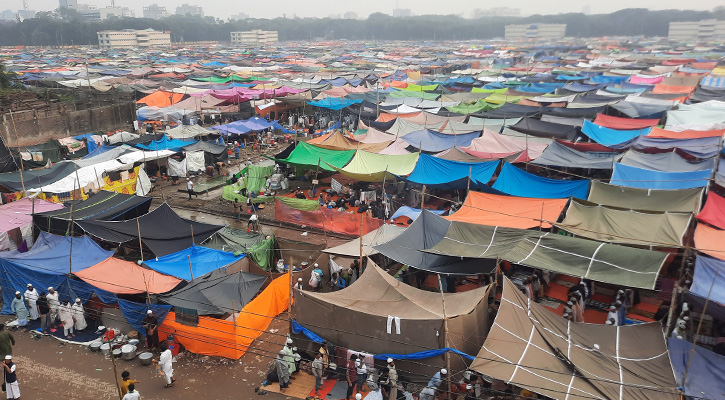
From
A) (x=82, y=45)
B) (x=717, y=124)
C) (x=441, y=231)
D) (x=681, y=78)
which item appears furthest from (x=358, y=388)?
(x=82, y=45)

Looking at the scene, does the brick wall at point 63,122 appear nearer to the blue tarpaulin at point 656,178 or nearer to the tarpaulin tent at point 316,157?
the tarpaulin tent at point 316,157

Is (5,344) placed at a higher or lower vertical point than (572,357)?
lower

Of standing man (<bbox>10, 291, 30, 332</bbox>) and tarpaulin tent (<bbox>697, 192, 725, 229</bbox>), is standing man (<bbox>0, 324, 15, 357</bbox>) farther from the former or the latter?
tarpaulin tent (<bbox>697, 192, 725, 229</bbox>)

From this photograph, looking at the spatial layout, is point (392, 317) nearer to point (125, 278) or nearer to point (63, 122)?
point (125, 278)

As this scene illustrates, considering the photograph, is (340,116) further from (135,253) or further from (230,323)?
(230,323)

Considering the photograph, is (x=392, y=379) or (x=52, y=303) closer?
(x=392, y=379)

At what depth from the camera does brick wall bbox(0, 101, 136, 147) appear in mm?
25531

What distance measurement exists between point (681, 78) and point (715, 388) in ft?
145

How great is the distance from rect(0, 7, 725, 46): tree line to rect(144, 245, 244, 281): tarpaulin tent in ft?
383

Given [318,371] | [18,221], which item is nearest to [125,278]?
[18,221]

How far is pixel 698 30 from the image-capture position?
129375 mm

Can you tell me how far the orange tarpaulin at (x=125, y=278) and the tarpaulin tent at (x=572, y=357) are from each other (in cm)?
753

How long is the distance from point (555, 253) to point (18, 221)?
14832mm

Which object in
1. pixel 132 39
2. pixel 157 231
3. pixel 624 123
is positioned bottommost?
pixel 157 231
